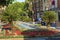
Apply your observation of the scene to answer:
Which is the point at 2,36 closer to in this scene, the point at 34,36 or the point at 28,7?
the point at 34,36

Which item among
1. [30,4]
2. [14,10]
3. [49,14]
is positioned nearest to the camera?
[14,10]

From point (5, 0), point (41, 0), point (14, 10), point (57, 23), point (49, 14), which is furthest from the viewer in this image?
point (41, 0)

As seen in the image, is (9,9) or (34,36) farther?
(9,9)

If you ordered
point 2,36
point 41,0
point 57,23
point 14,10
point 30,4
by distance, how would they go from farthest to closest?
point 30,4 < point 41,0 < point 57,23 < point 14,10 < point 2,36

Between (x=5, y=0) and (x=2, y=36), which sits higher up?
(x=5, y=0)

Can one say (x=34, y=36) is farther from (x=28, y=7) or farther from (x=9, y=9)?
(x=28, y=7)

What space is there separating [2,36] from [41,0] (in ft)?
154

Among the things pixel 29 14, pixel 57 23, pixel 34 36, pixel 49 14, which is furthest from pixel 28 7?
pixel 34 36

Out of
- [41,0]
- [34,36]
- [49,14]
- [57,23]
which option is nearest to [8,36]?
[34,36]

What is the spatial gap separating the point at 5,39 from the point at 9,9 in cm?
589

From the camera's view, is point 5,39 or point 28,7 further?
point 28,7

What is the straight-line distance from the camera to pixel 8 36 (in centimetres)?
1775

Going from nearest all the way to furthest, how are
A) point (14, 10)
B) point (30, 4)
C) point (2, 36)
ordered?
point (2, 36) < point (14, 10) < point (30, 4)

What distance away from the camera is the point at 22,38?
1733 centimetres
